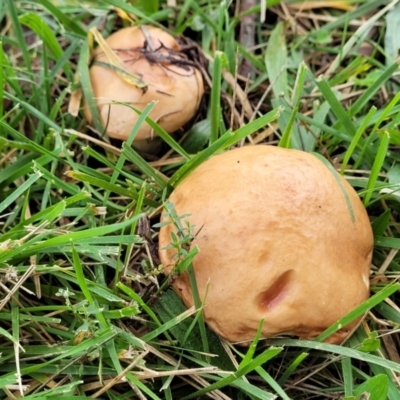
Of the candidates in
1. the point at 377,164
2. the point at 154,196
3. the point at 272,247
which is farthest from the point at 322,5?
the point at 272,247

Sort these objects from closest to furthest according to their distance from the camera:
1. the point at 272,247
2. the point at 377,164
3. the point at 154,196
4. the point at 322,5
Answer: the point at 272,247
the point at 377,164
the point at 154,196
the point at 322,5

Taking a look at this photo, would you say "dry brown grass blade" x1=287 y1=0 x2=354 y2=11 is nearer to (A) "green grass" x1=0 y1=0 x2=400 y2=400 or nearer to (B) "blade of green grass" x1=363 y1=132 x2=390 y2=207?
(A) "green grass" x1=0 y1=0 x2=400 y2=400

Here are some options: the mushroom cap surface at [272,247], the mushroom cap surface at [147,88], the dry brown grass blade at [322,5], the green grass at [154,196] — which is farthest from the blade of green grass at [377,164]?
the dry brown grass blade at [322,5]

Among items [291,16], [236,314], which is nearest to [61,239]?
[236,314]

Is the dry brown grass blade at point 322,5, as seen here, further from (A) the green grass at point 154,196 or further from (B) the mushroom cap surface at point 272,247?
(B) the mushroom cap surface at point 272,247

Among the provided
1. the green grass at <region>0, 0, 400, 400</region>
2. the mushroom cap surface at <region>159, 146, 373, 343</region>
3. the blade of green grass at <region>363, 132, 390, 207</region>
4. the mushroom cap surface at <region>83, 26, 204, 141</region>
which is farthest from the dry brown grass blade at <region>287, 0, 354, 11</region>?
the mushroom cap surface at <region>159, 146, 373, 343</region>

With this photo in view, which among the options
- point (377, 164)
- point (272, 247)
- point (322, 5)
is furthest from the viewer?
point (322, 5)

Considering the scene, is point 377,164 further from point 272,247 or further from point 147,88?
point 147,88
